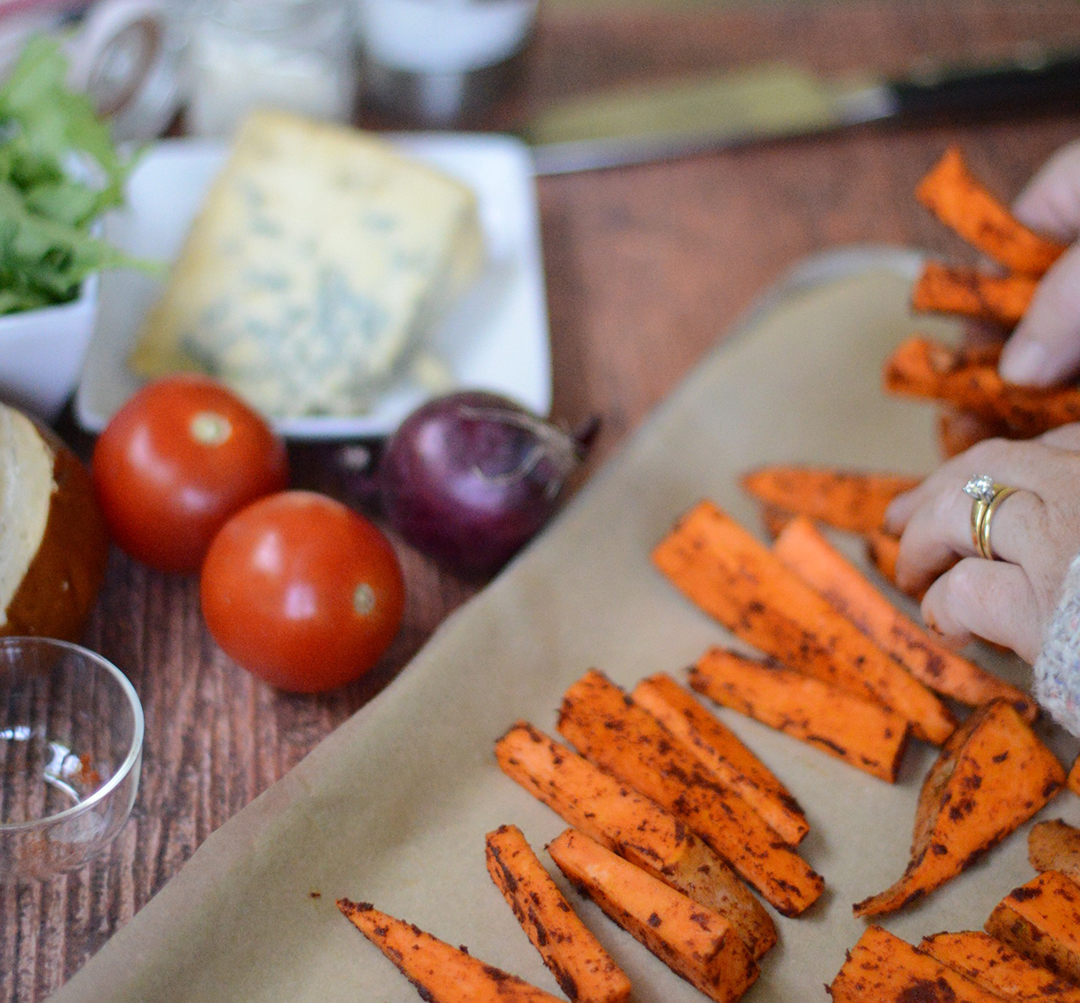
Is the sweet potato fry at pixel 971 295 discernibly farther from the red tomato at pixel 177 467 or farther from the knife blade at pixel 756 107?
the knife blade at pixel 756 107

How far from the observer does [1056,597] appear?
1.09 meters

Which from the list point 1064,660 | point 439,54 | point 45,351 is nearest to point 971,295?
point 1064,660

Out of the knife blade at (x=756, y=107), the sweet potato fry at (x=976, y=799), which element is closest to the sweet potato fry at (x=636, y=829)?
the sweet potato fry at (x=976, y=799)

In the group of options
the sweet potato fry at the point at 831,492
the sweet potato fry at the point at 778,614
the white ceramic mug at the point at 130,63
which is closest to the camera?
the sweet potato fry at the point at 778,614

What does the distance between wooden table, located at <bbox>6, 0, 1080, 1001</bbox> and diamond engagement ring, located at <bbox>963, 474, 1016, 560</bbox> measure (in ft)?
2.50

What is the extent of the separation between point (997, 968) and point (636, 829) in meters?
0.40

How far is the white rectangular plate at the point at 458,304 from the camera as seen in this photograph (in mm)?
1721

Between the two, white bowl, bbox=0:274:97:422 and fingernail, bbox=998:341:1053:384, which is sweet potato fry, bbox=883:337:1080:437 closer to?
fingernail, bbox=998:341:1053:384

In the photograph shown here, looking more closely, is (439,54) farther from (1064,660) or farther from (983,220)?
(1064,660)

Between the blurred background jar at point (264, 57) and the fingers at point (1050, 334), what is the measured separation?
151cm

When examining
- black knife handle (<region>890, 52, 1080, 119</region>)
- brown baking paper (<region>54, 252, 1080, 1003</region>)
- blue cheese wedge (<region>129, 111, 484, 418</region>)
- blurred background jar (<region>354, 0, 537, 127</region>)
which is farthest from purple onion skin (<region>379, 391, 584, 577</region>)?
black knife handle (<region>890, 52, 1080, 119</region>)

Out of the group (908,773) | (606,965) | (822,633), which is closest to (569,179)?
(822,633)

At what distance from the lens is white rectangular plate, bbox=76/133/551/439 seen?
172 cm

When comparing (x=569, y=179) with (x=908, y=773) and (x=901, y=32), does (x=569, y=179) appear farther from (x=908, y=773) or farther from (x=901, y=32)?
(x=908, y=773)
